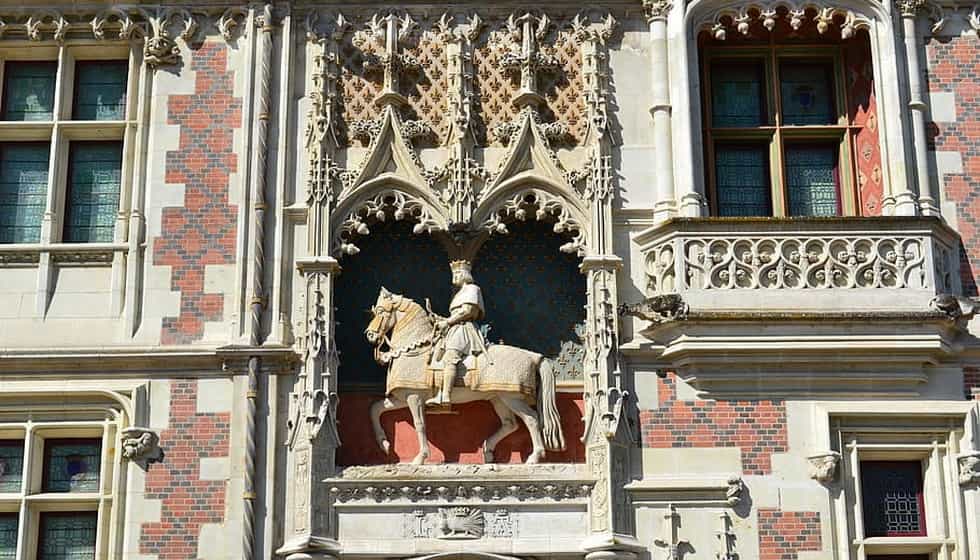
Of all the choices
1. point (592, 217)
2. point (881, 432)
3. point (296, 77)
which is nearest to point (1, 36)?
point (296, 77)

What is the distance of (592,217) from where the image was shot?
1586cm

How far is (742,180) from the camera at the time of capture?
654 inches

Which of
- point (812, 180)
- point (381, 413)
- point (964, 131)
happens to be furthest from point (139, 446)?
point (964, 131)

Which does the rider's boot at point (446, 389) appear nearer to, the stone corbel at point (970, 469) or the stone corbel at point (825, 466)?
the stone corbel at point (825, 466)

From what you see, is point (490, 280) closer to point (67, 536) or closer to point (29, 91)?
point (67, 536)

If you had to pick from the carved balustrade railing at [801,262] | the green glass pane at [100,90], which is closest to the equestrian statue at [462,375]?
the carved balustrade railing at [801,262]

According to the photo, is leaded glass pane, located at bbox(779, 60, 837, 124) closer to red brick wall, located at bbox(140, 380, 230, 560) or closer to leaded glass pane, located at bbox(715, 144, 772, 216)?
leaded glass pane, located at bbox(715, 144, 772, 216)

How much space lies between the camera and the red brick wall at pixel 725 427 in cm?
1502

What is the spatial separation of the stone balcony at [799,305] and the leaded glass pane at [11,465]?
19.7ft

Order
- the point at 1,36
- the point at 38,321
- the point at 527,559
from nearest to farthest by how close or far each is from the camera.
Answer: the point at 527,559 < the point at 38,321 < the point at 1,36

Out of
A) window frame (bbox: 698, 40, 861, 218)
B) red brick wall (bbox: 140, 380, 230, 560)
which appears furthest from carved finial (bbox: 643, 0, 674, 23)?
red brick wall (bbox: 140, 380, 230, 560)

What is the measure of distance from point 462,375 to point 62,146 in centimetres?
493

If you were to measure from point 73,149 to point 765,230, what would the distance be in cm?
725

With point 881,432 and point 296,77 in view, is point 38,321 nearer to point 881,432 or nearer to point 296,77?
point 296,77
